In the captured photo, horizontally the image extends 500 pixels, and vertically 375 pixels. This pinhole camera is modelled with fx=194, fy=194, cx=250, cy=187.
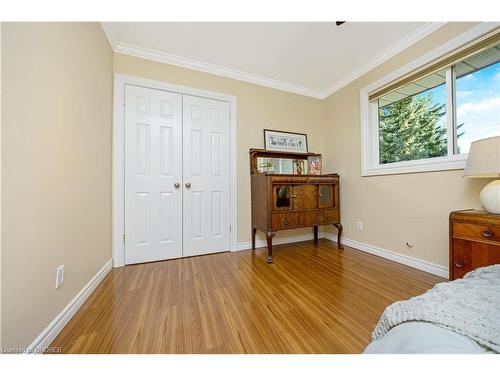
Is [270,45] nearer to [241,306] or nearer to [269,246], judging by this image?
[269,246]

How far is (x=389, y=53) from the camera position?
6.71 ft

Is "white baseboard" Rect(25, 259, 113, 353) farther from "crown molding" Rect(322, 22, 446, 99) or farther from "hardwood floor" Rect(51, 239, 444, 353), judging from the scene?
"crown molding" Rect(322, 22, 446, 99)

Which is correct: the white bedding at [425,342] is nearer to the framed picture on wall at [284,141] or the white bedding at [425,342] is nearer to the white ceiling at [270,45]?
the white ceiling at [270,45]

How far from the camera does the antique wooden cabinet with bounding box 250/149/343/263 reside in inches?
84.5

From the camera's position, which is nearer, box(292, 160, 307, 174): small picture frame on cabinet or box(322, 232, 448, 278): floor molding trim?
box(322, 232, 448, 278): floor molding trim

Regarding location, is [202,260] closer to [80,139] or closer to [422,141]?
[80,139]

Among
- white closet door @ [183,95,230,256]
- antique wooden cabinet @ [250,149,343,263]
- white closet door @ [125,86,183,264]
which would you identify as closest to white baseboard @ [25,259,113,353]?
white closet door @ [125,86,183,264]

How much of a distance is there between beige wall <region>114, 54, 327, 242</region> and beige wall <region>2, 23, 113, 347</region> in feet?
1.88

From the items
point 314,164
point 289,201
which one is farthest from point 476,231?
point 314,164

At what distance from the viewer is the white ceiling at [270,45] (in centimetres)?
176

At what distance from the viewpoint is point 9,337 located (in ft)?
2.51

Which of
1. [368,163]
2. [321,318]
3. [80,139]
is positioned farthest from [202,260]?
[368,163]

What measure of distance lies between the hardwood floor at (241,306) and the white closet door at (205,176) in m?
0.34

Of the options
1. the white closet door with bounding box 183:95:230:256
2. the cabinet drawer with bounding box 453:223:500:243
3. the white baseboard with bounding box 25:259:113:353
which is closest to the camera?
the white baseboard with bounding box 25:259:113:353
